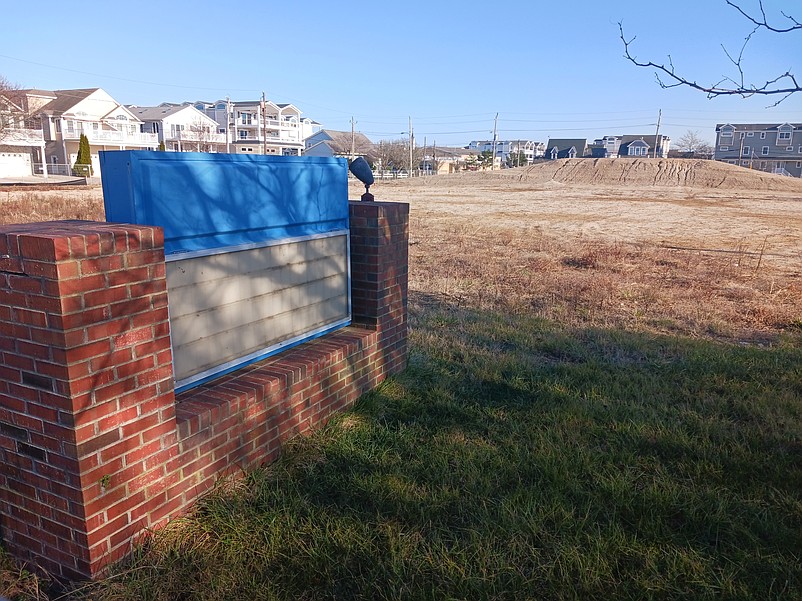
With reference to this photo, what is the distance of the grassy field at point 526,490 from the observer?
2689 mm

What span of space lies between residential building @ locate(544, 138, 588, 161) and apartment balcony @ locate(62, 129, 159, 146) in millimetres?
68509

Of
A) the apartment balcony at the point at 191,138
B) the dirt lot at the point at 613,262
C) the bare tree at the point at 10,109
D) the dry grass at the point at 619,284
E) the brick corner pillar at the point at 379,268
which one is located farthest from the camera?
the apartment balcony at the point at 191,138

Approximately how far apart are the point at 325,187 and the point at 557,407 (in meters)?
2.41

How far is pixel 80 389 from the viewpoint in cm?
245

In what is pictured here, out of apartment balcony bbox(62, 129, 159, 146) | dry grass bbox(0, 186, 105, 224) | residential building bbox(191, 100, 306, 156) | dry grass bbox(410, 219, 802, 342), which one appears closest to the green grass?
dry grass bbox(410, 219, 802, 342)

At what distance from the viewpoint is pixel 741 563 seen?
9.30 ft

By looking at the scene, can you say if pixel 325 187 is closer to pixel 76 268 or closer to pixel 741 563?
pixel 76 268

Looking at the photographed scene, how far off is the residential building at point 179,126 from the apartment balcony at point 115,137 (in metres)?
3.20

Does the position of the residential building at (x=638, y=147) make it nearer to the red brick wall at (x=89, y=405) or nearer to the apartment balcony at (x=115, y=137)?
the apartment balcony at (x=115, y=137)

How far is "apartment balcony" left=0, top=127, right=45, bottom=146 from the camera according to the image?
5019 centimetres

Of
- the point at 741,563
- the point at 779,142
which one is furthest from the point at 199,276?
the point at 779,142

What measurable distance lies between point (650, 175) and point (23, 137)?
59182mm

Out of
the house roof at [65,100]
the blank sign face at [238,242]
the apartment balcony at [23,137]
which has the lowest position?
the blank sign face at [238,242]

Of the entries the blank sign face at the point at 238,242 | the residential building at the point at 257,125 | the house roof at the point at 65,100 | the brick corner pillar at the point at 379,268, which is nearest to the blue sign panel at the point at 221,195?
the blank sign face at the point at 238,242
